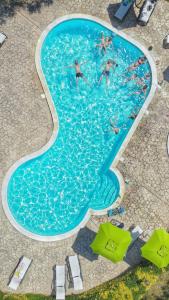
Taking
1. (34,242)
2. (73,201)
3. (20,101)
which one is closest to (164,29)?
(20,101)

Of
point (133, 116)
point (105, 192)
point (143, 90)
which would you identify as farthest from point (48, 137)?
point (143, 90)

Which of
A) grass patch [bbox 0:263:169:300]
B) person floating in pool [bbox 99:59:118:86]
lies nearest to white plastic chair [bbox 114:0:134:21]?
person floating in pool [bbox 99:59:118:86]

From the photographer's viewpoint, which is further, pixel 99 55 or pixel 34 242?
pixel 99 55

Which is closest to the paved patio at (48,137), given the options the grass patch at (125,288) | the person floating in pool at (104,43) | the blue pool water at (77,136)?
the grass patch at (125,288)

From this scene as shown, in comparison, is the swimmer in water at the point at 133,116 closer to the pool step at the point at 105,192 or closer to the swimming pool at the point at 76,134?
the swimming pool at the point at 76,134

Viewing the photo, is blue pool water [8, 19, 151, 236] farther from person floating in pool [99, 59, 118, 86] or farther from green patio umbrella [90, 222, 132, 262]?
green patio umbrella [90, 222, 132, 262]

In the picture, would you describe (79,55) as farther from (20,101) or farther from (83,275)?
(83,275)
